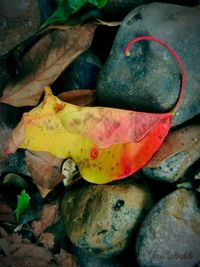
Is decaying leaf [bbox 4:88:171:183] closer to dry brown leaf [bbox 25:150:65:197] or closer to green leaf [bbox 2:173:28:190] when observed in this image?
dry brown leaf [bbox 25:150:65:197]

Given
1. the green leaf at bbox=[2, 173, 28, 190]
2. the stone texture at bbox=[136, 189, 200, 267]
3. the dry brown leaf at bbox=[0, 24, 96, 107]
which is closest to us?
the stone texture at bbox=[136, 189, 200, 267]

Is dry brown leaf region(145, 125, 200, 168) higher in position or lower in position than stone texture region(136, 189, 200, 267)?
higher

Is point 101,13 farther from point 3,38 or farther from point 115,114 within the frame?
point 115,114

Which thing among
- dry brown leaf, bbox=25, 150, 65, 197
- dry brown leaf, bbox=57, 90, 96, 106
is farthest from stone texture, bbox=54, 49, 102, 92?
dry brown leaf, bbox=25, 150, 65, 197

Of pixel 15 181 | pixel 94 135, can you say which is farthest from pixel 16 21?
pixel 15 181

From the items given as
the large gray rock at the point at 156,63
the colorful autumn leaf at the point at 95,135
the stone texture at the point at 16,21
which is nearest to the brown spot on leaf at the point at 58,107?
the colorful autumn leaf at the point at 95,135

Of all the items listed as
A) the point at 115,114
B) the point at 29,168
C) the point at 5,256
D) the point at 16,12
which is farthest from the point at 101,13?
the point at 5,256

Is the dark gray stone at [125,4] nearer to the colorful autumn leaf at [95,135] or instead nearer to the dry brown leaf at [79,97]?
the colorful autumn leaf at [95,135]
